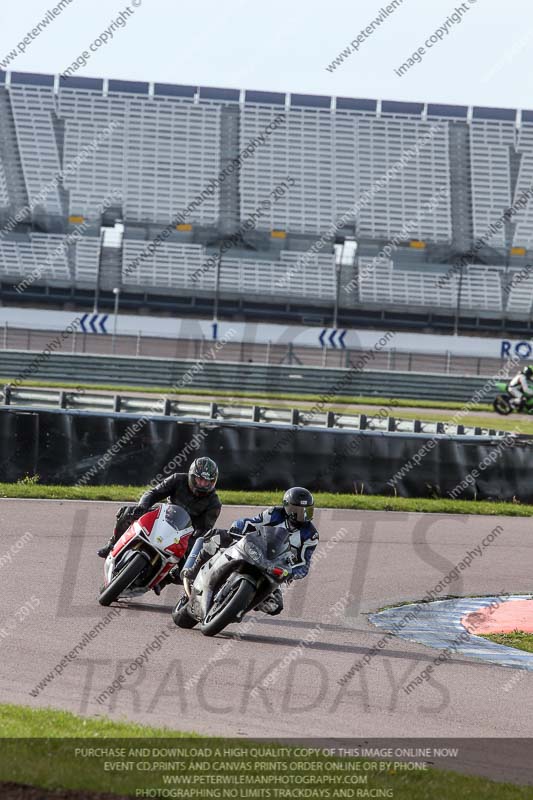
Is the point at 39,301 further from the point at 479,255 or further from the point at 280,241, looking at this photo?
the point at 479,255

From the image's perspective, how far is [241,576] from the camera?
905 centimetres

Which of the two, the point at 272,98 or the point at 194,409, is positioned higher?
the point at 272,98

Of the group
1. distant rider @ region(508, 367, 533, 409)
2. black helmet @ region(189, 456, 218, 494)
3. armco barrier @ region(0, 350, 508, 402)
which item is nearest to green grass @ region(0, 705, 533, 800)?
black helmet @ region(189, 456, 218, 494)

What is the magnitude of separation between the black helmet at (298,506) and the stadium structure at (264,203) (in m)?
44.4

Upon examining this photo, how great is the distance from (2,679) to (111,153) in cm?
5664

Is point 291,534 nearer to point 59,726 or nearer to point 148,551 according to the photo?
point 148,551

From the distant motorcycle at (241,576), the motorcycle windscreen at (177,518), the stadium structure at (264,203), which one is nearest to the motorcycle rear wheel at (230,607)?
the distant motorcycle at (241,576)

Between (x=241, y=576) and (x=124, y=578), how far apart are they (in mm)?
1358

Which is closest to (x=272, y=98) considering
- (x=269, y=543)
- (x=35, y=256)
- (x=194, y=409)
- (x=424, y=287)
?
(x=424, y=287)

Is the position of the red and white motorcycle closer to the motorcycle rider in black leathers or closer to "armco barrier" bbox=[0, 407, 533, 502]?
the motorcycle rider in black leathers

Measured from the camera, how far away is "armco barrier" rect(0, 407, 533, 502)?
59.6 ft

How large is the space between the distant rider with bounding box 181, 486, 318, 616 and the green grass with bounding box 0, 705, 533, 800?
10.5 ft

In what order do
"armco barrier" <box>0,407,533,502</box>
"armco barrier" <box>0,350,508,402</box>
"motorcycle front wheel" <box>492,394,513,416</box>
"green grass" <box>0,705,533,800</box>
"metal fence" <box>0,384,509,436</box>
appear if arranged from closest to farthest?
1. "green grass" <box>0,705,533,800</box>
2. "armco barrier" <box>0,407,533,502</box>
3. "metal fence" <box>0,384,509,436</box>
4. "motorcycle front wheel" <box>492,394,513,416</box>
5. "armco barrier" <box>0,350,508,402</box>

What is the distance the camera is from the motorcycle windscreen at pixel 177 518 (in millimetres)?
10086
